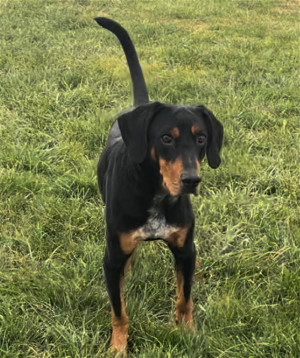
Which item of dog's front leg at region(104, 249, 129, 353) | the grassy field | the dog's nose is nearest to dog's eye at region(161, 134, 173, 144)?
the dog's nose

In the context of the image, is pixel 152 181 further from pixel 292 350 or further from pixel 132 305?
pixel 292 350

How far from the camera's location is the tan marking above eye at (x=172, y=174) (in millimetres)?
1921

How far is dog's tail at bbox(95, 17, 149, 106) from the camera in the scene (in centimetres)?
336

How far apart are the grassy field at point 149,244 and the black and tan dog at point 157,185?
0.86ft

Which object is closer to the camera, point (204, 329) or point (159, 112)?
point (159, 112)

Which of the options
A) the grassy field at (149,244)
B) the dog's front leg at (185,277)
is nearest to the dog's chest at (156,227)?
the dog's front leg at (185,277)

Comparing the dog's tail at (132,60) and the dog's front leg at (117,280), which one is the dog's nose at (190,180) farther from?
the dog's tail at (132,60)

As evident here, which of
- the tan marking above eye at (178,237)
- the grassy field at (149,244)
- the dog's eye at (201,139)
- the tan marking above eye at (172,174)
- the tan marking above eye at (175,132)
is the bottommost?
the grassy field at (149,244)

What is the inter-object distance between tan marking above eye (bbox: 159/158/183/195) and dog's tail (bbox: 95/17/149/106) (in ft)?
4.73

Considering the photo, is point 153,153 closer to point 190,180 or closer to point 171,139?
point 171,139

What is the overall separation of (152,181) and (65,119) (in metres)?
3.02

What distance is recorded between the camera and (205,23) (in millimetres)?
9922

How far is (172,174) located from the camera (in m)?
1.95

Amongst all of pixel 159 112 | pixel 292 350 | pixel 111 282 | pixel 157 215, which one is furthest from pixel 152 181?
pixel 292 350
